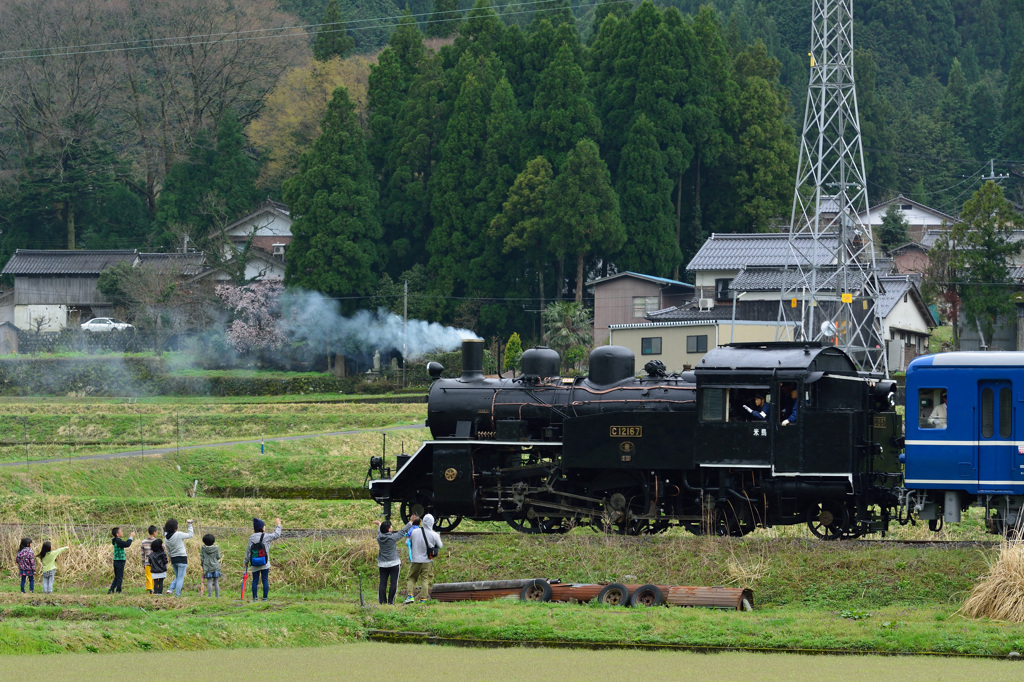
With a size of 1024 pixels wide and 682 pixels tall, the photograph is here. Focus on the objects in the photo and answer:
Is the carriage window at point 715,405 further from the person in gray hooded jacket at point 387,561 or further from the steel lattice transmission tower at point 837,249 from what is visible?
the steel lattice transmission tower at point 837,249

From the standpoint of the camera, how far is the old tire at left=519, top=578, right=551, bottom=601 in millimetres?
17672

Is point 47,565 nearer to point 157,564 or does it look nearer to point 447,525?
point 157,564

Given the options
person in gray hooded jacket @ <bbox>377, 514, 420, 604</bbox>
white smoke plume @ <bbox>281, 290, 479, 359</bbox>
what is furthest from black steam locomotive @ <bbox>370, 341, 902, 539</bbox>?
white smoke plume @ <bbox>281, 290, 479, 359</bbox>

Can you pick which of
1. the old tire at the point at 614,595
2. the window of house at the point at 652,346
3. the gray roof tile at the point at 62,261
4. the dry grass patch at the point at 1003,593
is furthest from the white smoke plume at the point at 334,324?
the dry grass patch at the point at 1003,593

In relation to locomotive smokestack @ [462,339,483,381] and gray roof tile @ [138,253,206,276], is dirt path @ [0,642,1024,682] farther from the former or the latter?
gray roof tile @ [138,253,206,276]

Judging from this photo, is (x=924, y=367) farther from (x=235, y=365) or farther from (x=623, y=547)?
(x=235, y=365)

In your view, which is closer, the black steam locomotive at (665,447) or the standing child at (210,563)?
the standing child at (210,563)

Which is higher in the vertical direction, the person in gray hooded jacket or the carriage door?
the carriage door

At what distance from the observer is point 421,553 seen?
17.6m

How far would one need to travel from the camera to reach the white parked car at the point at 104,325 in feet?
216

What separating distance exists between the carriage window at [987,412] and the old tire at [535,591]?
7.22 metres

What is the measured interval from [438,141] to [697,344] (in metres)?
22.9

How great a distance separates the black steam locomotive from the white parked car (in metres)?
46.6

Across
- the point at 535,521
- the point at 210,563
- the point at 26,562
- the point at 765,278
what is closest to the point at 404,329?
the point at 765,278
